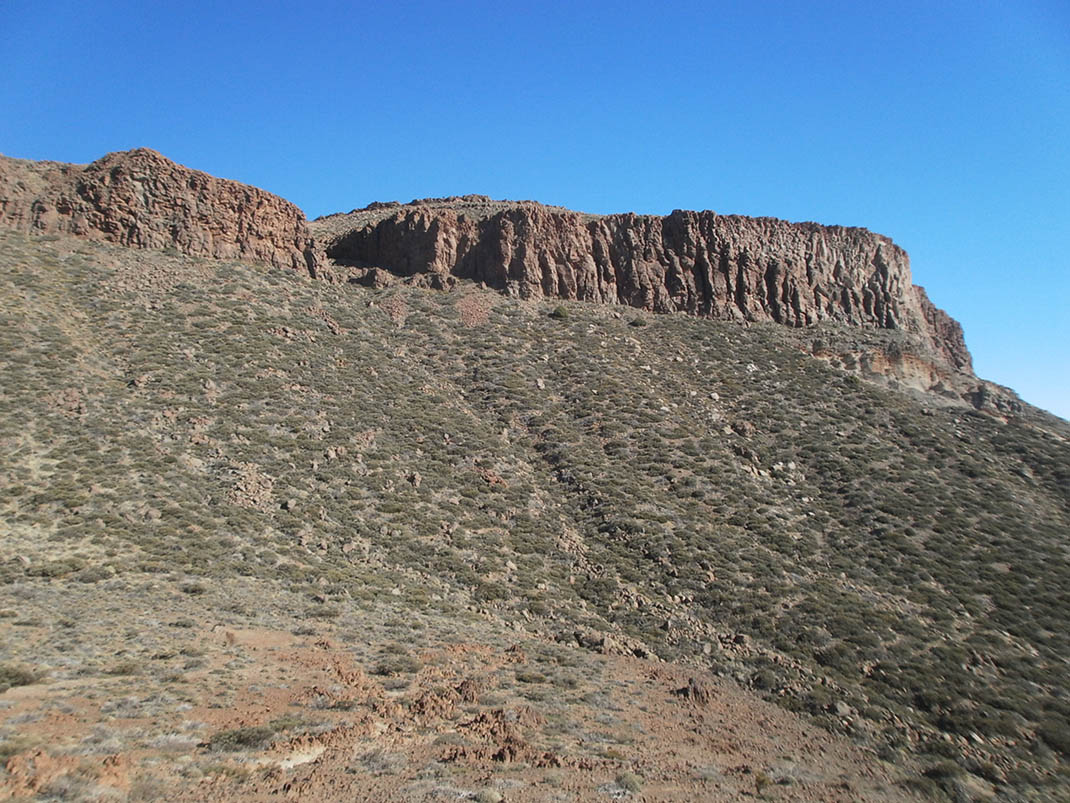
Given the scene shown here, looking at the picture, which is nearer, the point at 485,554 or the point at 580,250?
the point at 485,554

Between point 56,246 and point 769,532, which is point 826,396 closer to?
point 769,532

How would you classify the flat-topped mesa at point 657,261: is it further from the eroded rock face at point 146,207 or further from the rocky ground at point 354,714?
the rocky ground at point 354,714

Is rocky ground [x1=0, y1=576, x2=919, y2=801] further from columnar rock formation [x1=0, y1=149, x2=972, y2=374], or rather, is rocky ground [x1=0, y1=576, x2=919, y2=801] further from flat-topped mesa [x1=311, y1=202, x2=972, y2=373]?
flat-topped mesa [x1=311, y1=202, x2=972, y2=373]

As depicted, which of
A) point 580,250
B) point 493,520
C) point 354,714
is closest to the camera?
point 354,714

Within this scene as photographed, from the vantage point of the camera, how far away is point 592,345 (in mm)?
33875

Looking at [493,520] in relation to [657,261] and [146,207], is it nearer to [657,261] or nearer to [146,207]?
[657,261]

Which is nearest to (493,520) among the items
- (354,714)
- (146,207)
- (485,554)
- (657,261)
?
(485,554)

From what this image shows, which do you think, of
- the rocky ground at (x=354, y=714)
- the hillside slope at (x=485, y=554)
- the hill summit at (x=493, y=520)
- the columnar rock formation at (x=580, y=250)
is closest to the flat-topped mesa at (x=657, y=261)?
the columnar rock formation at (x=580, y=250)

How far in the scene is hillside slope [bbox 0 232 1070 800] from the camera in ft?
33.5

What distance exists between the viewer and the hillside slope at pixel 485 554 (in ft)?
33.5

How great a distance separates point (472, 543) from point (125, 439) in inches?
467

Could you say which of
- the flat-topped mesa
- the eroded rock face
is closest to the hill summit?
the eroded rock face

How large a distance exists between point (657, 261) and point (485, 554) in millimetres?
27524

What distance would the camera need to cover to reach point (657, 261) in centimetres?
4069
